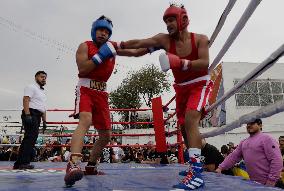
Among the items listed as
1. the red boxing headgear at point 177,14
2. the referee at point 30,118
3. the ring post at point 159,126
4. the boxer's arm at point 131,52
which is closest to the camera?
the red boxing headgear at point 177,14

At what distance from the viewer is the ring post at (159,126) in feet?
17.0

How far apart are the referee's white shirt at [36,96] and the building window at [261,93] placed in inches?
696

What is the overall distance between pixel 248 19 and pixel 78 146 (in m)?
1.51

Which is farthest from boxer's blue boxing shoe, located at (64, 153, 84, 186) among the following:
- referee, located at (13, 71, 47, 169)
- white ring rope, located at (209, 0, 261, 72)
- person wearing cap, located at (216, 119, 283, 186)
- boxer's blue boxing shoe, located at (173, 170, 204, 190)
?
referee, located at (13, 71, 47, 169)

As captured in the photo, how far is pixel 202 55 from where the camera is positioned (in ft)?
7.99

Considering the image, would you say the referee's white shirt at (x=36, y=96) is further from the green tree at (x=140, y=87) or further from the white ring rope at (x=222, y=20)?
the green tree at (x=140, y=87)

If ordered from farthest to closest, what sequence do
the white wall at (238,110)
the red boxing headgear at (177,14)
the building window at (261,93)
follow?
the building window at (261,93) < the white wall at (238,110) < the red boxing headgear at (177,14)

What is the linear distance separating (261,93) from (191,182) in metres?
20.5

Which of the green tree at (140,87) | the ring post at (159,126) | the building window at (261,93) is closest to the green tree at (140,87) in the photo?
the green tree at (140,87)

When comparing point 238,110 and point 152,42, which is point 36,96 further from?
point 238,110

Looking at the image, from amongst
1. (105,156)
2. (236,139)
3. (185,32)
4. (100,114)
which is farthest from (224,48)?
(236,139)

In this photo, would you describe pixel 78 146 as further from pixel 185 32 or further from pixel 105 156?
pixel 105 156

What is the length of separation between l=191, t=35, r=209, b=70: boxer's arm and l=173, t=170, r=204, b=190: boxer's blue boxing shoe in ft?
2.49

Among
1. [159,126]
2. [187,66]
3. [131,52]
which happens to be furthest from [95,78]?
[159,126]
